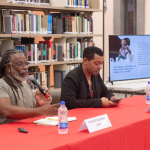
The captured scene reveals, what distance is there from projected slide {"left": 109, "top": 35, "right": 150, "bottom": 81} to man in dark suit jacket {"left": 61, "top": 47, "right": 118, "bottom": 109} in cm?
137

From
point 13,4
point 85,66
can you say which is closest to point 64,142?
point 85,66

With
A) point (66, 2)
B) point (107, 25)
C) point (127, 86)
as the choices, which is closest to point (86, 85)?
point (127, 86)

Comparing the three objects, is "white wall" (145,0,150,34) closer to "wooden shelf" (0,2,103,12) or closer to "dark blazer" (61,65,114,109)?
"wooden shelf" (0,2,103,12)

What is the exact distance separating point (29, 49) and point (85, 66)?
161 cm

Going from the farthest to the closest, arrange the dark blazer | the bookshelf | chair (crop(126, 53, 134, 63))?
1. chair (crop(126, 53, 134, 63))
2. the bookshelf
3. the dark blazer

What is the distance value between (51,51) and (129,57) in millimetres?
1242

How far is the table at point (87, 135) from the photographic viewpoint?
148 cm

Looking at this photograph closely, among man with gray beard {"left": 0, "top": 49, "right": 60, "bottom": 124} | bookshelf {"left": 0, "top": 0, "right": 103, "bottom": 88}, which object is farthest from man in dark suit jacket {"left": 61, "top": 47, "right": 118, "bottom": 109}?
bookshelf {"left": 0, "top": 0, "right": 103, "bottom": 88}

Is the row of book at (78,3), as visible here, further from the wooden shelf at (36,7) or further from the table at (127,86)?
the table at (127,86)

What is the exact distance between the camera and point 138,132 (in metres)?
1.98

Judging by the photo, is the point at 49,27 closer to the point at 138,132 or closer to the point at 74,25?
the point at 74,25

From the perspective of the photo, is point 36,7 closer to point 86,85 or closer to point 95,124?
point 86,85

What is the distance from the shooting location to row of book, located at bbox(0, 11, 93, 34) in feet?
12.6

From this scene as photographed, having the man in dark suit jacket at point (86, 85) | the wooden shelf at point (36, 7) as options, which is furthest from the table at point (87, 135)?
the wooden shelf at point (36, 7)
